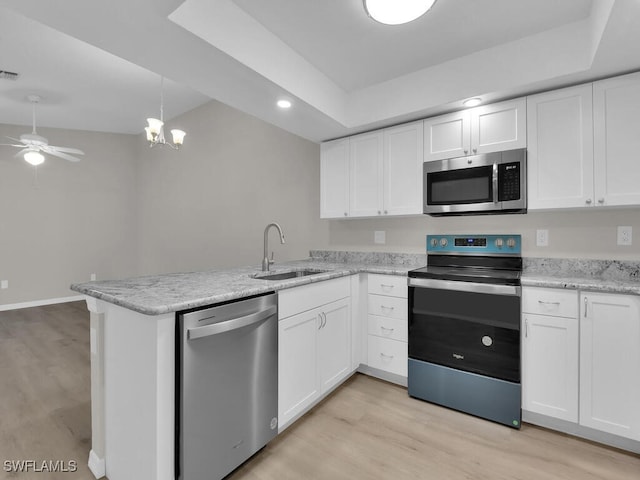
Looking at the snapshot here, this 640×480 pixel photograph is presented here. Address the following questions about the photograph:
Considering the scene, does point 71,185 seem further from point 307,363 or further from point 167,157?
point 307,363

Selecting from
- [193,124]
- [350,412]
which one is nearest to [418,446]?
[350,412]

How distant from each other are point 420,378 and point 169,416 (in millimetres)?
1733

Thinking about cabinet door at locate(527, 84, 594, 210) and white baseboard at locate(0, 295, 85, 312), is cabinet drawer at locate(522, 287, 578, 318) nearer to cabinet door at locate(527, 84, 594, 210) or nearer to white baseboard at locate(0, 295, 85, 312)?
cabinet door at locate(527, 84, 594, 210)

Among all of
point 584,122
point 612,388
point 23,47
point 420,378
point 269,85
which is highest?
point 23,47

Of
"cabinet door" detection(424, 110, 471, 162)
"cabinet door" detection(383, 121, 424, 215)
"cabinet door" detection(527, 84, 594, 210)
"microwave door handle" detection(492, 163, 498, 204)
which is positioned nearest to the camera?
"cabinet door" detection(527, 84, 594, 210)

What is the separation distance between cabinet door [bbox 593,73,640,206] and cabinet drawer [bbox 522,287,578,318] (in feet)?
2.04

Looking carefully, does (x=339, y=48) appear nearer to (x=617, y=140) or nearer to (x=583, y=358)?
(x=617, y=140)

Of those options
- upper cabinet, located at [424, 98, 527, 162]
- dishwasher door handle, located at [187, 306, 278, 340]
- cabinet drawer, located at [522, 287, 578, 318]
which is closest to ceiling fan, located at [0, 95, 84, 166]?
dishwasher door handle, located at [187, 306, 278, 340]

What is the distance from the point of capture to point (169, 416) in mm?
1318

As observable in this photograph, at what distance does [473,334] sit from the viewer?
2.15 metres

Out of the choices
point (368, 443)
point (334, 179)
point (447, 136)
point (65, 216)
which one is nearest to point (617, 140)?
point (447, 136)

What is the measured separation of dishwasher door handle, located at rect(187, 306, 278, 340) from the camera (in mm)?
1348

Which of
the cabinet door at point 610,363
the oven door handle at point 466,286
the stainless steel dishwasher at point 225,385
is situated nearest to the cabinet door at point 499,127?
the oven door handle at point 466,286

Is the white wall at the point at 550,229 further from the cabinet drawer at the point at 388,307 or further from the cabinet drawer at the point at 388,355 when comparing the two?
the cabinet drawer at the point at 388,355
